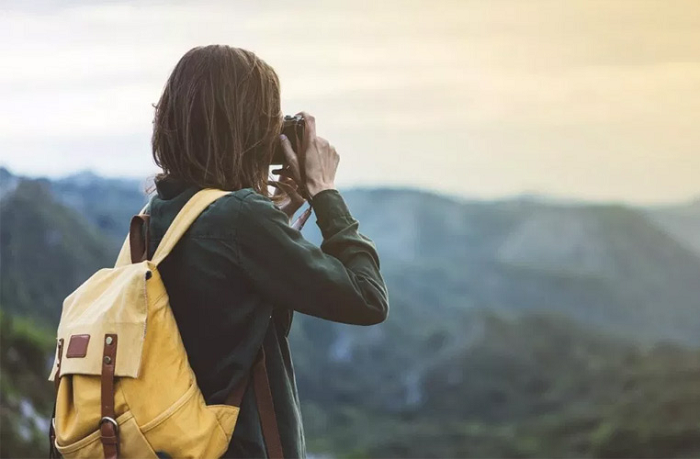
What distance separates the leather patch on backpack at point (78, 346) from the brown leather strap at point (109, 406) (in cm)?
3

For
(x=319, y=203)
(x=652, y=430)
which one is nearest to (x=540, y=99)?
(x=652, y=430)

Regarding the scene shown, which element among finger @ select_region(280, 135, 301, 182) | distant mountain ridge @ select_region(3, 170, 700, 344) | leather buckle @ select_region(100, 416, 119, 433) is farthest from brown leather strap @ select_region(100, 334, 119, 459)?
distant mountain ridge @ select_region(3, 170, 700, 344)

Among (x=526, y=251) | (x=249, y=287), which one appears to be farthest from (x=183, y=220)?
(x=526, y=251)

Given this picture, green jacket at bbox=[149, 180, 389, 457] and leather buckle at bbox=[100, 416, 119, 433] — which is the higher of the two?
green jacket at bbox=[149, 180, 389, 457]

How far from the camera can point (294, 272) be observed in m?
1.15

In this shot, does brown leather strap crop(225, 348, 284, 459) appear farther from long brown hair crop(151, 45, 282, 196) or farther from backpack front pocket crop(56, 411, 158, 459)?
long brown hair crop(151, 45, 282, 196)

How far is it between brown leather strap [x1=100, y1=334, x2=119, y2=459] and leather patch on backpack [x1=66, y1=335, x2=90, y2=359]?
31mm

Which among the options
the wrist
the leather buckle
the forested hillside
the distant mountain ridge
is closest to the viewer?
the leather buckle

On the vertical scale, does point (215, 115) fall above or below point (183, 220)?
above

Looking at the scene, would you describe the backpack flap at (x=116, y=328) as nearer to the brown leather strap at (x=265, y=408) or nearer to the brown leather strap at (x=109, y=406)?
the brown leather strap at (x=109, y=406)

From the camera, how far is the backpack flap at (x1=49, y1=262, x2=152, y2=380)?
113 centimetres

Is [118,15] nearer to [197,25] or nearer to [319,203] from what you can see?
[197,25]

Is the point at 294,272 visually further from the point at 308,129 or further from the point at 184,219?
the point at 308,129

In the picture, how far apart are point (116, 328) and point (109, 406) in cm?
10
